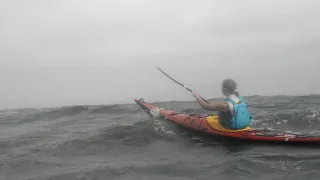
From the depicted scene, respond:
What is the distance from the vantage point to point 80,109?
64.5ft

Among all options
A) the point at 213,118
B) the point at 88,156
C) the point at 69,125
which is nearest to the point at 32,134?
the point at 69,125

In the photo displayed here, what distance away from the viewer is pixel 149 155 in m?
9.05

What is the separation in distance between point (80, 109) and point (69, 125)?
493 cm

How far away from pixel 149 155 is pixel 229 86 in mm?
2885

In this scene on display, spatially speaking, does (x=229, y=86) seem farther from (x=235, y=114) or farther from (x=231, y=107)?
(x=235, y=114)

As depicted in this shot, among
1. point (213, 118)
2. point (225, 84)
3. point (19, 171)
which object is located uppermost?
point (225, 84)

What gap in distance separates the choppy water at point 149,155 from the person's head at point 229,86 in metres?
1.48

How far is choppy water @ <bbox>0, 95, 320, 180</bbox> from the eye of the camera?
739cm

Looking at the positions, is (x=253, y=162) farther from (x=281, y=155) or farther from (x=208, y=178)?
(x=208, y=178)

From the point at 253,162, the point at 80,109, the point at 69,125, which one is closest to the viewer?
the point at 253,162

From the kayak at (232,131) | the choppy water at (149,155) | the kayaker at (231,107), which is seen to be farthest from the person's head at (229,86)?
the choppy water at (149,155)

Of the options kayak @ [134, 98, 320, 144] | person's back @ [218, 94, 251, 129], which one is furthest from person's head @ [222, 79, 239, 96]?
kayak @ [134, 98, 320, 144]

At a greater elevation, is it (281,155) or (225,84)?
(225,84)

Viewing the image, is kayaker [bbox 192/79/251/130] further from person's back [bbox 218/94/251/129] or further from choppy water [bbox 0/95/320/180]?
choppy water [bbox 0/95/320/180]
